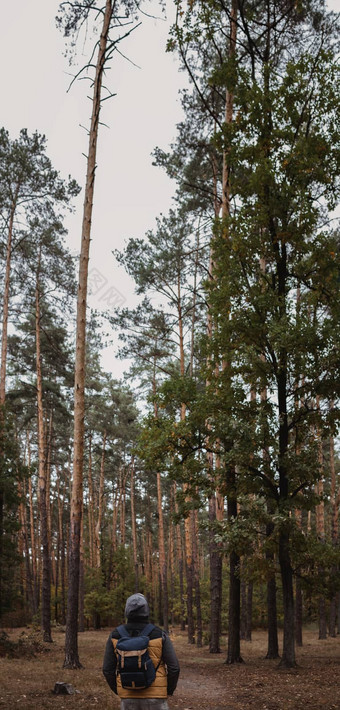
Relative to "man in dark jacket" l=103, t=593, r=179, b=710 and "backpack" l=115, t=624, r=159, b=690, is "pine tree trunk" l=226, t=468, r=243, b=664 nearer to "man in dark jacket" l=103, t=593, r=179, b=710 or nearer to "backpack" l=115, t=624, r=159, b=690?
"man in dark jacket" l=103, t=593, r=179, b=710

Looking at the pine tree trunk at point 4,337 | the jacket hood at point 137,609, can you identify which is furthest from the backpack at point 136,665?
the pine tree trunk at point 4,337

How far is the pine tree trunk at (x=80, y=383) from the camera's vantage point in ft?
37.0

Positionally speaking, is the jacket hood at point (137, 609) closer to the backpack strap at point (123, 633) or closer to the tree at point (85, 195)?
the backpack strap at point (123, 633)

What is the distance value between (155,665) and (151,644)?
136 millimetres

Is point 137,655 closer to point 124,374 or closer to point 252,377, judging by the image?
point 252,377

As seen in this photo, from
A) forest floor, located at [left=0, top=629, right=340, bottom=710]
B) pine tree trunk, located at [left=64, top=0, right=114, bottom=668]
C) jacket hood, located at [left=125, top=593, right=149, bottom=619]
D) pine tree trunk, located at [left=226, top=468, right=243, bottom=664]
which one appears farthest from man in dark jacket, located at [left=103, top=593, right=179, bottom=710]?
pine tree trunk, located at [left=226, top=468, right=243, bottom=664]

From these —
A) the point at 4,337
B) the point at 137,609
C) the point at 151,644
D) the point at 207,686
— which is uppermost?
the point at 4,337

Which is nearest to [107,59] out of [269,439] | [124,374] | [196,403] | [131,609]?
[196,403]

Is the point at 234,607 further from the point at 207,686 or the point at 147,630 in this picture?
the point at 147,630

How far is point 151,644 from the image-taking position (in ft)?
12.1

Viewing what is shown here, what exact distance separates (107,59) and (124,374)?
652 inches

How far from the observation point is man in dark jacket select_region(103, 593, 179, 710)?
12.0ft

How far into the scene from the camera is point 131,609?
3.78 m

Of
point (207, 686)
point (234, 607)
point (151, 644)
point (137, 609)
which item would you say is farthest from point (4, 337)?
point (151, 644)
